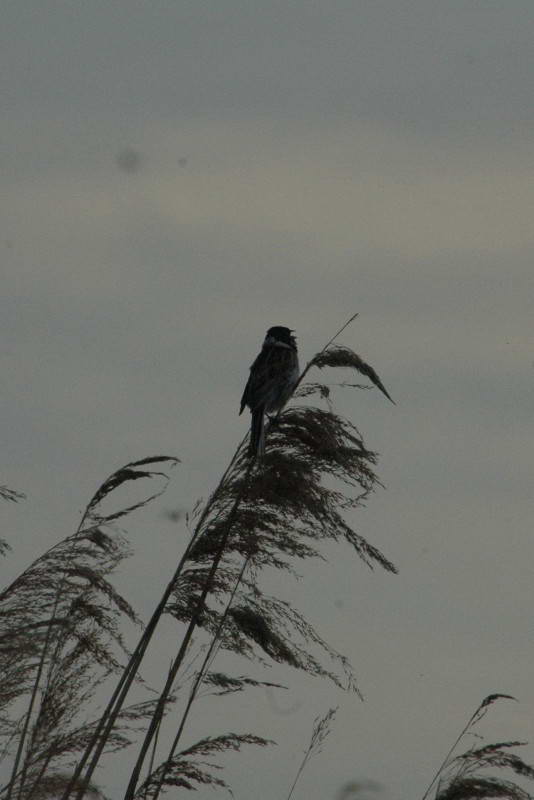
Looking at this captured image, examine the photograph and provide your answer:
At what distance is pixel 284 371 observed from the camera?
9648 mm

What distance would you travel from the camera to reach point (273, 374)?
952 centimetres

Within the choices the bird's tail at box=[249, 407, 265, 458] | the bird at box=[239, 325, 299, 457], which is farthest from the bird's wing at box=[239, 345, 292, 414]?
the bird's tail at box=[249, 407, 265, 458]

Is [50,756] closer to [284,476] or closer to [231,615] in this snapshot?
[231,615]

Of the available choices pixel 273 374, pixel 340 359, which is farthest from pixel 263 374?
pixel 340 359

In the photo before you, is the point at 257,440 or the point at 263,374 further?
the point at 263,374

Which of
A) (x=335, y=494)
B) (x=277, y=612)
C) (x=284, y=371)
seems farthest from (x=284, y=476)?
(x=284, y=371)

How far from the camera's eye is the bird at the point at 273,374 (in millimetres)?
8892

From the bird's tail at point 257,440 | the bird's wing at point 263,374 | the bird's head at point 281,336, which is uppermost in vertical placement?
the bird's head at point 281,336

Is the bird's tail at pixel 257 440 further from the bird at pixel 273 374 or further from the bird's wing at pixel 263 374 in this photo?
the bird's wing at pixel 263 374

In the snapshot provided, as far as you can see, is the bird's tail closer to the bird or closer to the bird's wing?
the bird

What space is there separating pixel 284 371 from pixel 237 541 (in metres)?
3.36

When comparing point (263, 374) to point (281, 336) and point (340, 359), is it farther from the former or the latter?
point (340, 359)

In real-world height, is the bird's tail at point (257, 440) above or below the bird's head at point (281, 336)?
below

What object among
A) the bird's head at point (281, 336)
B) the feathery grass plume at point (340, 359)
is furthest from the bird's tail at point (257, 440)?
the bird's head at point (281, 336)
